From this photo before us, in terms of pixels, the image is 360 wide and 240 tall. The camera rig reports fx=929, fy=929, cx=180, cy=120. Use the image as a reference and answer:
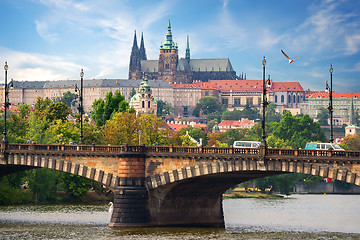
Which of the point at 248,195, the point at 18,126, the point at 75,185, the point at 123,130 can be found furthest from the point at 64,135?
the point at 248,195

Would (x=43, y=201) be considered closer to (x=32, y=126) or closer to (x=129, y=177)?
(x=32, y=126)

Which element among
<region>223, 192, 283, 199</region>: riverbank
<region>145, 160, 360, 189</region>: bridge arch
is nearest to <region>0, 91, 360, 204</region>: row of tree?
<region>223, 192, 283, 199</region>: riverbank

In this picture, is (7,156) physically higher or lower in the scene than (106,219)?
higher

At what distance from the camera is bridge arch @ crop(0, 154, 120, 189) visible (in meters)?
80.6

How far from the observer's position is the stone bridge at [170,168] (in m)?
71.5

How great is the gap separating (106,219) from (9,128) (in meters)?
44.2

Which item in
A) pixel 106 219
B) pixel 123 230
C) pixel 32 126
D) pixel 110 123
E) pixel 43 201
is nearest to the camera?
pixel 123 230

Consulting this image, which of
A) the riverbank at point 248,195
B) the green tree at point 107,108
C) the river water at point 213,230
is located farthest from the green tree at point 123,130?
the riverbank at point 248,195

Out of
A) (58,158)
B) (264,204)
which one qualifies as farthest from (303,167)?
(264,204)

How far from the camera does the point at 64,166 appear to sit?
82562 mm

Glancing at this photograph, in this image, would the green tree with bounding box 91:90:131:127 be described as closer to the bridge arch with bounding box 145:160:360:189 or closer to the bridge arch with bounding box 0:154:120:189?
the bridge arch with bounding box 0:154:120:189

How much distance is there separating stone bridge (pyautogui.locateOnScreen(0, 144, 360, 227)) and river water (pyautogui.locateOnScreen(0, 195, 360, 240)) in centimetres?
236

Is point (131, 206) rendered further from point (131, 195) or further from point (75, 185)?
point (75, 185)

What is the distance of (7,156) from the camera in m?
84.7
